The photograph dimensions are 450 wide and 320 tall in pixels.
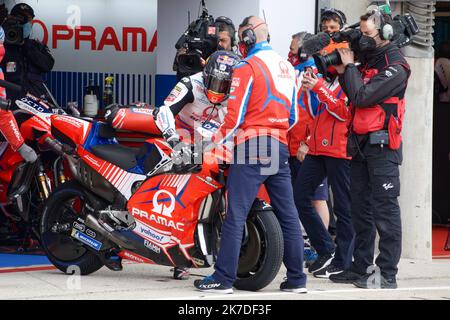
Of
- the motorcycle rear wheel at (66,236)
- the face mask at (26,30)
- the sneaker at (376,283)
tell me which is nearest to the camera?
the sneaker at (376,283)

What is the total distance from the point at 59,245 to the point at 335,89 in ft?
8.16

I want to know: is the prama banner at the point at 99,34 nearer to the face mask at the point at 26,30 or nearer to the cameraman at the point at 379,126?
the face mask at the point at 26,30

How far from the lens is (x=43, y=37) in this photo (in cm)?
1522

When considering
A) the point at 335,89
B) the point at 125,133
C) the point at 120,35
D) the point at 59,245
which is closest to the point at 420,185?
the point at 335,89

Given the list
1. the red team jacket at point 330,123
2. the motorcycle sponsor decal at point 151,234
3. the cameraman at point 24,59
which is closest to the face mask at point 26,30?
the cameraman at point 24,59

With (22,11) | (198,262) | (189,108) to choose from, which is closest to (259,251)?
(198,262)

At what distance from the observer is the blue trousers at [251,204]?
317 inches

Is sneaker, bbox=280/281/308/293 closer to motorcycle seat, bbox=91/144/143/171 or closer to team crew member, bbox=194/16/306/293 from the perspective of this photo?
team crew member, bbox=194/16/306/293

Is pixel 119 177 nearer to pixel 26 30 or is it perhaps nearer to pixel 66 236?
pixel 66 236

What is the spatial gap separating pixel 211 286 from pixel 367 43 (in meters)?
2.11

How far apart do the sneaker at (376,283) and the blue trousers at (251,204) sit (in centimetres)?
64

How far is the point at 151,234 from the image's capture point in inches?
336
